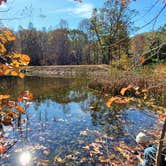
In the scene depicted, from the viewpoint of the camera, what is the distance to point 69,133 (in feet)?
24.0

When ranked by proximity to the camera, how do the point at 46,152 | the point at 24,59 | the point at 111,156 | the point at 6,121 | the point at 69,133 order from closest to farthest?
the point at 24,59 < the point at 6,121 < the point at 111,156 < the point at 46,152 < the point at 69,133

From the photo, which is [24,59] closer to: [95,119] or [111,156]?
[111,156]

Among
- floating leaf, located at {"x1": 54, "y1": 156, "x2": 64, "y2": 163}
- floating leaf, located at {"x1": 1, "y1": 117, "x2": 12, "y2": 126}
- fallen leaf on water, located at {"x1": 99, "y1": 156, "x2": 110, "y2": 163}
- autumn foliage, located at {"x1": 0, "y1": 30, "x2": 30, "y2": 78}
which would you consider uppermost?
autumn foliage, located at {"x1": 0, "y1": 30, "x2": 30, "y2": 78}

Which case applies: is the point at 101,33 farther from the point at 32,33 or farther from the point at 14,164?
the point at 14,164

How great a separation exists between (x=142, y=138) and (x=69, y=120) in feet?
15.7

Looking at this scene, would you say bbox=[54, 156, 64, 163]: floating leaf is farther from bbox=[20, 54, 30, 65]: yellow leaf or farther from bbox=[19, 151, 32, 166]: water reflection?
bbox=[20, 54, 30, 65]: yellow leaf

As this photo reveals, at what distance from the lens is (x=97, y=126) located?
318 inches

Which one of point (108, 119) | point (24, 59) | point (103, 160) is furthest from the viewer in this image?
point (108, 119)

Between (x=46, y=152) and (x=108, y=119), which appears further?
(x=108, y=119)

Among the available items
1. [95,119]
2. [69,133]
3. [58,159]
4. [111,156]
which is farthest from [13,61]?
[95,119]

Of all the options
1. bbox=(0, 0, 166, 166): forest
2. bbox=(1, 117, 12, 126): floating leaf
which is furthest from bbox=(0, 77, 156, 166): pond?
bbox=(1, 117, 12, 126): floating leaf

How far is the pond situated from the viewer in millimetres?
5711

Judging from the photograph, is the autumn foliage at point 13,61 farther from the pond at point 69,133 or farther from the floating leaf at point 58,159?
the floating leaf at point 58,159

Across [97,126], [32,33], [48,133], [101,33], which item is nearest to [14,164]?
[48,133]
